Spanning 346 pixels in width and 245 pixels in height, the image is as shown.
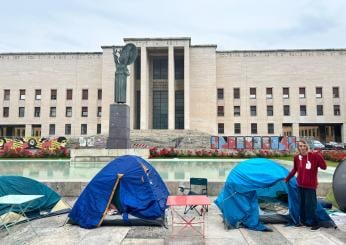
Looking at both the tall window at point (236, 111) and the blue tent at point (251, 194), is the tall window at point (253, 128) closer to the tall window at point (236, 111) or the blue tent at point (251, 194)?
the tall window at point (236, 111)

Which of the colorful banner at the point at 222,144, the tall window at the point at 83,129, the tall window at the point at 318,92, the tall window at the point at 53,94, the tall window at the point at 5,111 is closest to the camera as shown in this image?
the colorful banner at the point at 222,144

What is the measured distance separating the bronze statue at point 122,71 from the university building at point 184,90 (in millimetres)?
27679

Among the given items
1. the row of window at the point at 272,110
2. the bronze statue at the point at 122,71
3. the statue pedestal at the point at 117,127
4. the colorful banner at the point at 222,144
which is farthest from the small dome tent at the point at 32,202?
the row of window at the point at 272,110

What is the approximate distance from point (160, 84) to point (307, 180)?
49279 millimetres

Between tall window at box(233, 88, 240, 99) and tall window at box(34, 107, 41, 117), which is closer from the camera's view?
tall window at box(233, 88, 240, 99)

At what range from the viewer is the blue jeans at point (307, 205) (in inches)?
255

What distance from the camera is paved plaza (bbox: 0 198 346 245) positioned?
18.7 ft

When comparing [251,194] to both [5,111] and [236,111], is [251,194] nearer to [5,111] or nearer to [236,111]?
[236,111]

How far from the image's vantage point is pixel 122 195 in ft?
23.2

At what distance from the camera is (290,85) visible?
53.2 m

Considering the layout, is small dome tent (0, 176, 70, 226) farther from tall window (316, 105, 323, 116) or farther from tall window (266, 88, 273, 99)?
tall window (316, 105, 323, 116)

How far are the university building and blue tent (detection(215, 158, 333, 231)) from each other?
42.5 meters

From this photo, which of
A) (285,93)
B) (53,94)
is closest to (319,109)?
(285,93)

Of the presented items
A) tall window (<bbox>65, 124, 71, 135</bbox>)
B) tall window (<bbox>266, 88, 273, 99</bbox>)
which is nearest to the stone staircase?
tall window (<bbox>65, 124, 71, 135</bbox>)
